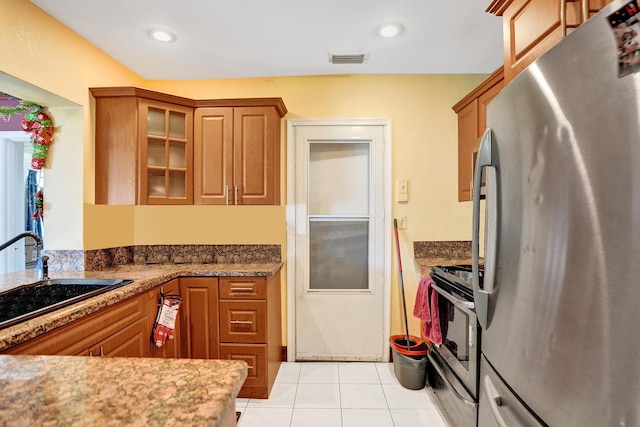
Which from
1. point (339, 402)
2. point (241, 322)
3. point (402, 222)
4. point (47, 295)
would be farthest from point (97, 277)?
point (402, 222)

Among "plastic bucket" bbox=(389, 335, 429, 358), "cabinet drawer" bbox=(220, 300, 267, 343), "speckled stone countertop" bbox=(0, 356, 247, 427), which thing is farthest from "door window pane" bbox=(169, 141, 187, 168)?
"plastic bucket" bbox=(389, 335, 429, 358)

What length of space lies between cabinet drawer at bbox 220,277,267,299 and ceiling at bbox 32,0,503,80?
1739 mm

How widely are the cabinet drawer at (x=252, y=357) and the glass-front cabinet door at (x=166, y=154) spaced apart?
3.93 feet

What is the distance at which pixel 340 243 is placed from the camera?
9.43 feet

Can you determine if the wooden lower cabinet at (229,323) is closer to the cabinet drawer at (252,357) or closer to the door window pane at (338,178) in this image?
the cabinet drawer at (252,357)

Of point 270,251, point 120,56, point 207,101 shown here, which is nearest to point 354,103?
point 207,101

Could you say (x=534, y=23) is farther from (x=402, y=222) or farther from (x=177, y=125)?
(x=177, y=125)

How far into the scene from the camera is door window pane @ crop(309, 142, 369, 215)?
9.38ft

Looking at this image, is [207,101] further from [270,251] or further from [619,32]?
[619,32]

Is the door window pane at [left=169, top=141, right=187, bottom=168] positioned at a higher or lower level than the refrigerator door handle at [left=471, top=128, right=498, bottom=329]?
higher

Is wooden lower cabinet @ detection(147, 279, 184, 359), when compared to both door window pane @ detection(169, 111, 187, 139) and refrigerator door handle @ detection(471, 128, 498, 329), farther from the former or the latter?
refrigerator door handle @ detection(471, 128, 498, 329)

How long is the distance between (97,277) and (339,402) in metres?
1.81

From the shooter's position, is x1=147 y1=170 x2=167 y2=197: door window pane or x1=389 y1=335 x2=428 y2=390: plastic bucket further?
x1=147 y1=170 x2=167 y2=197: door window pane

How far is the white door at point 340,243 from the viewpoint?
2797 millimetres
